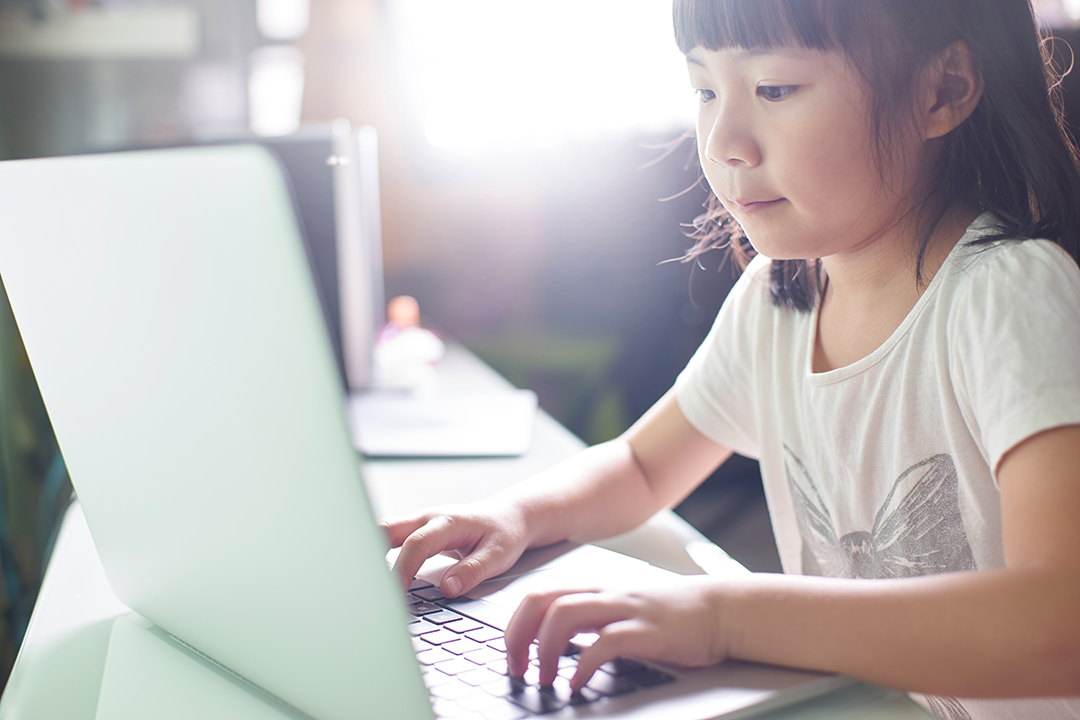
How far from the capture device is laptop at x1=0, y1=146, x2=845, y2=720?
25cm

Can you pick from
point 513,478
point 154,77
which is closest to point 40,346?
point 513,478

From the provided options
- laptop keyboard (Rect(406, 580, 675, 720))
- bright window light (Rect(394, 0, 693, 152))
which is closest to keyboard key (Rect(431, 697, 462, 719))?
laptop keyboard (Rect(406, 580, 675, 720))

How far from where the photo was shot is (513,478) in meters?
0.75

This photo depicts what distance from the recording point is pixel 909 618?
0.35m

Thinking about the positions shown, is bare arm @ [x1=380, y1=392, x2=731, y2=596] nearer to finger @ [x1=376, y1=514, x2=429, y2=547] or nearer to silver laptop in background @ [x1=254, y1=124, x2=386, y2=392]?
finger @ [x1=376, y1=514, x2=429, y2=547]

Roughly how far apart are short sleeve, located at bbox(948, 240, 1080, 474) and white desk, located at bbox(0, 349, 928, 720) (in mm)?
150

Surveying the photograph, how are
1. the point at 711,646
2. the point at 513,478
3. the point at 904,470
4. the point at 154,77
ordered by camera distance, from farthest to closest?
the point at 154,77, the point at 513,478, the point at 904,470, the point at 711,646

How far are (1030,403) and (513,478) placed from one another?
0.45 m

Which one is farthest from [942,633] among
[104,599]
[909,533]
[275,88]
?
[275,88]

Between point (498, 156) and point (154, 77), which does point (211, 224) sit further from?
point (498, 156)

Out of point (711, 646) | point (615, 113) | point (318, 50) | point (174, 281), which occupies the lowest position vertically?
point (711, 646)

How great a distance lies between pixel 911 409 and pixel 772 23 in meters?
0.26

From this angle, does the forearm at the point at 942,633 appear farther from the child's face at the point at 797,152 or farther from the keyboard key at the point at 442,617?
the child's face at the point at 797,152

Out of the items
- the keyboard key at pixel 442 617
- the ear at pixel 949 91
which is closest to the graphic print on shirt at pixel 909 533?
the ear at pixel 949 91
